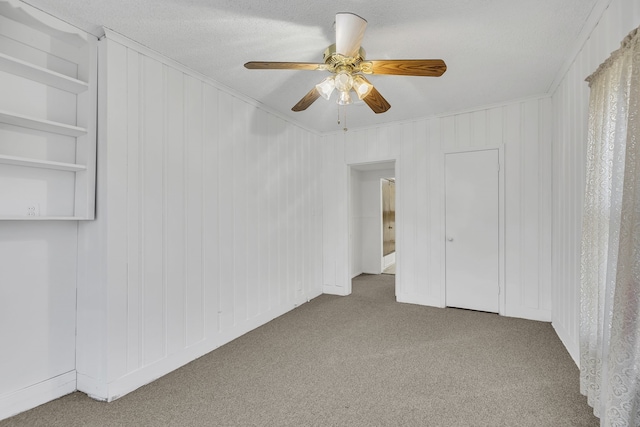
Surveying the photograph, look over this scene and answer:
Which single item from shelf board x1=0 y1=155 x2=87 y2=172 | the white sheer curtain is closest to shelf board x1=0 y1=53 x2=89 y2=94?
shelf board x1=0 y1=155 x2=87 y2=172

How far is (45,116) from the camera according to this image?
2039 millimetres

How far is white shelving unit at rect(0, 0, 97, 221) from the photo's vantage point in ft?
6.09

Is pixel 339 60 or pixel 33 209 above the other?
pixel 339 60

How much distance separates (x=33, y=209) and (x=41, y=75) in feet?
2.75

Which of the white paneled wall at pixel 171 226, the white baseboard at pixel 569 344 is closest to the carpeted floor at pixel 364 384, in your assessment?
the white baseboard at pixel 569 344

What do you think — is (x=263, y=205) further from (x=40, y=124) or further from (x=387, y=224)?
(x=387, y=224)

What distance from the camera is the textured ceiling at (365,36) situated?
187 cm

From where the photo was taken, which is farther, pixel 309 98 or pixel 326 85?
pixel 309 98

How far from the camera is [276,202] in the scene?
3678mm

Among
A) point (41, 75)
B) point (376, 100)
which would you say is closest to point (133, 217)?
point (41, 75)

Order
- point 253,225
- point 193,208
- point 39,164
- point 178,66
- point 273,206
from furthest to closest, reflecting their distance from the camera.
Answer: point 273,206
point 253,225
point 193,208
point 178,66
point 39,164

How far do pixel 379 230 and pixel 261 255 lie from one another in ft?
10.4

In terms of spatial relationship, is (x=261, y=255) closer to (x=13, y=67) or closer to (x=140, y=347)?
(x=140, y=347)

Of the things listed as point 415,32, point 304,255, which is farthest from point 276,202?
point 415,32
